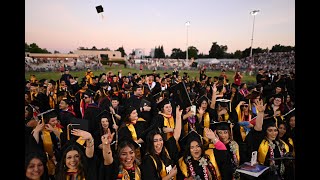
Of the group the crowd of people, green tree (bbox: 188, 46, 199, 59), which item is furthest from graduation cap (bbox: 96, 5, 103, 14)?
green tree (bbox: 188, 46, 199, 59)

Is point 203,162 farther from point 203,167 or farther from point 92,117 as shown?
point 92,117

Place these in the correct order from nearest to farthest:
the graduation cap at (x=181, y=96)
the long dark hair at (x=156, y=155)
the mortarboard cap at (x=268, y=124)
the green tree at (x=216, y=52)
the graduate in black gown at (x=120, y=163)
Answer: the graduate in black gown at (x=120, y=163), the long dark hair at (x=156, y=155), the mortarboard cap at (x=268, y=124), the graduation cap at (x=181, y=96), the green tree at (x=216, y=52)

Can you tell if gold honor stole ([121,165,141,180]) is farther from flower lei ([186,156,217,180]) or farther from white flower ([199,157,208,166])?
white flower ([199,157,208,166])

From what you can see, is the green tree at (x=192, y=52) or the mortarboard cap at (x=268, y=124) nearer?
the mortarboard cap at (x=268, y=124)

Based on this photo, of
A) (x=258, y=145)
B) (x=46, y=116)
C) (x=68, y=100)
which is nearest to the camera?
(x=258, y=145)

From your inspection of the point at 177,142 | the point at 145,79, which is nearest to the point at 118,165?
the point at 177,142

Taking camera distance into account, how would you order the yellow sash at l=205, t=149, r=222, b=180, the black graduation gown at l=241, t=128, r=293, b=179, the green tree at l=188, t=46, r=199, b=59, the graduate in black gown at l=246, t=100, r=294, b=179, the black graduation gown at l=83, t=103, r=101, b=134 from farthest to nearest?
the green tree at l=188, t=46, r=199, b=59 < the black graduation gown at l=83, t=103, r=101, b=134 < the graduate in black gown at l=246, t=100, r=294, b=179 < the black graduation gown at l=241, t=128, r=293, b=179 < the yellow sash at l=205, t=149, r=222, b=180

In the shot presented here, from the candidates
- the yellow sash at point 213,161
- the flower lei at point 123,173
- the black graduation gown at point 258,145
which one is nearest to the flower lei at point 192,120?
the black graduation gown at point 258,145

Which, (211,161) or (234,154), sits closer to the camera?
(211,161)

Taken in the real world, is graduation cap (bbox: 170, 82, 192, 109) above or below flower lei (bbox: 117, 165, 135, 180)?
above

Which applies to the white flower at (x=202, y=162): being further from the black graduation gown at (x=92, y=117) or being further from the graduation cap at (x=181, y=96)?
the black graduation gown at (x=92, y=117)

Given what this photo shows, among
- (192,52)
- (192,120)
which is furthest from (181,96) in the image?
(192,52)

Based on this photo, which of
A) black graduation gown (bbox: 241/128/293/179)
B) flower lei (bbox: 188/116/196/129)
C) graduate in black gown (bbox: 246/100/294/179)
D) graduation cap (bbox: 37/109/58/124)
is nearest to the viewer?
black graduation gown (bbox: 241/128/293/179)

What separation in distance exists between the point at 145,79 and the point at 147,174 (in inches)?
315
